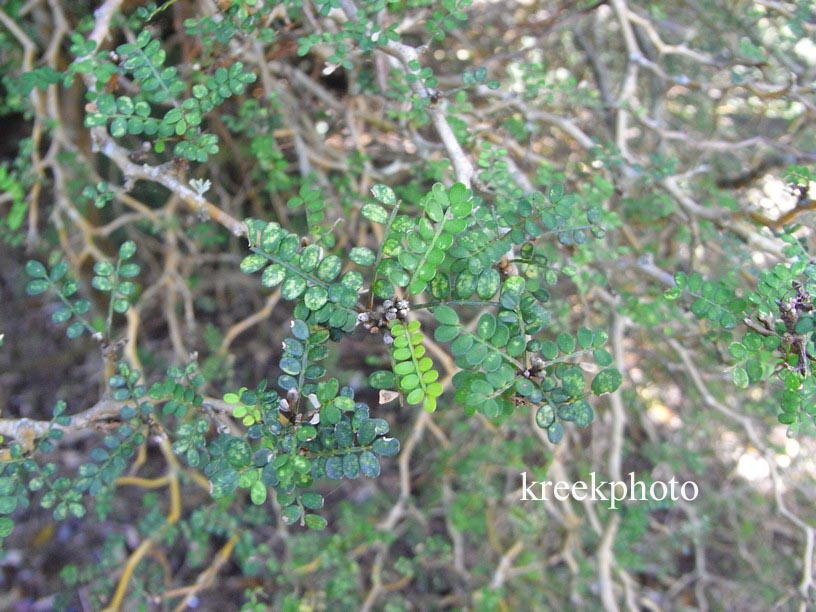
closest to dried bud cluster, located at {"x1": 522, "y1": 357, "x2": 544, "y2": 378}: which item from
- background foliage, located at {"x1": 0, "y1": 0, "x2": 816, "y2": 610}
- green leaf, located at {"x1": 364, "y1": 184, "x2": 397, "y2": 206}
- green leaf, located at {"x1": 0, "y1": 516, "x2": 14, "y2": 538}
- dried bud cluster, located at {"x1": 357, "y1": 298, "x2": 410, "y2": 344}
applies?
background foliage, located at {"x1": 0, "y1": 0, "x2": 816, "y2": 610}

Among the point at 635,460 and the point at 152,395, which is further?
the point at 635,460

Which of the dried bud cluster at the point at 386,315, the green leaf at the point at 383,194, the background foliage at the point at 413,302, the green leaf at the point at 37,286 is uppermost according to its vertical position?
the green leaf at the point at 383,194

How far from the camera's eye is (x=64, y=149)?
181 cm

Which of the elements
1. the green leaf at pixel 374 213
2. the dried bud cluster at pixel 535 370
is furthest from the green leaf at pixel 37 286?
the dried bud cluster at pixel 535 370

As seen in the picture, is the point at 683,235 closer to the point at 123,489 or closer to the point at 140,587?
the point at 140,587

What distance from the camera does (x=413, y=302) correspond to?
1.40m

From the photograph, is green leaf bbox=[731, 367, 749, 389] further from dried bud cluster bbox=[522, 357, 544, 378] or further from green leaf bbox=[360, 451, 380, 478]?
green leaf bbox=[360, 451, 380, 478]

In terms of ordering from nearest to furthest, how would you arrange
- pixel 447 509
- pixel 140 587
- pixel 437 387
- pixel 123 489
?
pixel 437 387
pixel 140 587
pixel 447 509
pixel 123 489

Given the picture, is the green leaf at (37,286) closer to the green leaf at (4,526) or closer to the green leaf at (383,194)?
the green leaf at (4,526)

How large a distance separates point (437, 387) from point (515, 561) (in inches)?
44.9

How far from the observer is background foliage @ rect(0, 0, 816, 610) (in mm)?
796

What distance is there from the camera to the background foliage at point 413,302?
796mm

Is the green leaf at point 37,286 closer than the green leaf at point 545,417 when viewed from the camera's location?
No

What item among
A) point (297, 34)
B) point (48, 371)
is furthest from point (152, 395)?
point (48, 371)
